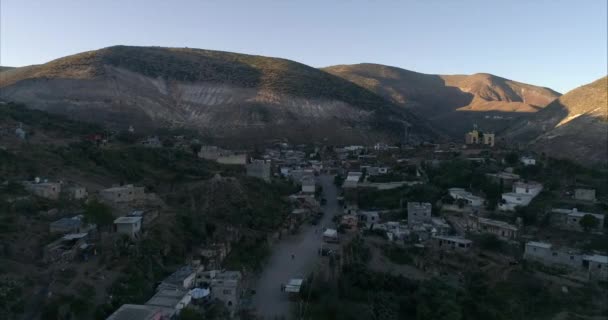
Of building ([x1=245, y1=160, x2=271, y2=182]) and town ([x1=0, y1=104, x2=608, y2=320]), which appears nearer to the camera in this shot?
town ([x1=0, y1=104, x2=608, y2=320])

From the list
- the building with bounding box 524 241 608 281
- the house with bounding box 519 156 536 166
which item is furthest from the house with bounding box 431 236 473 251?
the house with bounding box 519 156 536 166

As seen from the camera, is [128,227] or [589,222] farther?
[589,222]

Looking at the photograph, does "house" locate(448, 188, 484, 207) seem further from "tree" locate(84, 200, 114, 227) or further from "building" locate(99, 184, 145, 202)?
"tree" locate(84, 200, 114, 227)

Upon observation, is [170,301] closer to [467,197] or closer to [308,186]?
[467,197]

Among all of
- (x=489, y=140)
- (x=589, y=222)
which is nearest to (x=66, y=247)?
(x=589, y=222)

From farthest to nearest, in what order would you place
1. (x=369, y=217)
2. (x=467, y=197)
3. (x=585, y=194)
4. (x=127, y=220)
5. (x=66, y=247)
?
(x=369, y=217), (x=467, y=197), (x=585, y=194), (x=127, y=220), (x=66, y=247)

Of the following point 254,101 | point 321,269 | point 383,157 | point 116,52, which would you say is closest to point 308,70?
point 254,101

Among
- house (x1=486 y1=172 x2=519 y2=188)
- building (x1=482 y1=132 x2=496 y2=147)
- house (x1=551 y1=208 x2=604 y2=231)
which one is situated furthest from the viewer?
building (x1=482 y1=132 x2=496 y2=147)
